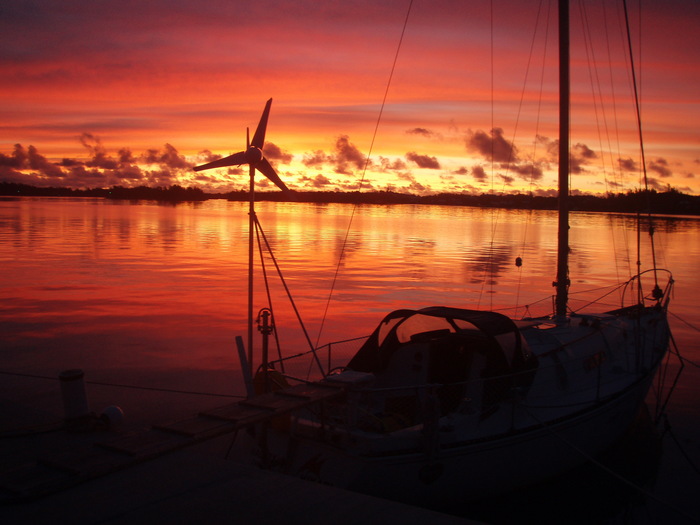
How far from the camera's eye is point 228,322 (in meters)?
24.1

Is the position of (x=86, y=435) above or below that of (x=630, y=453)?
above

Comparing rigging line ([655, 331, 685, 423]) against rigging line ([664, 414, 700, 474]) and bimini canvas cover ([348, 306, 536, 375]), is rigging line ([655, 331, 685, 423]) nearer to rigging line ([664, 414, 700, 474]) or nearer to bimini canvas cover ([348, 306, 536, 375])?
rigging line ([664, 414, 700, 474])

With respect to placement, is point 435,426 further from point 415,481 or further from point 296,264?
point 296,264

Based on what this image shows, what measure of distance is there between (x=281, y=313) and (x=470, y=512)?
16798 millimetres

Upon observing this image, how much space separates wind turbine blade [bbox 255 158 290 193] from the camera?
1423cm

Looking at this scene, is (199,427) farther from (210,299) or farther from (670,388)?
(210,299)

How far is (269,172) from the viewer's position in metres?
14.7

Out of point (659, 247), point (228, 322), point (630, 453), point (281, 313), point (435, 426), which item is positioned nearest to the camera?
point (435, 426)

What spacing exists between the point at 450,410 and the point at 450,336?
155 cm

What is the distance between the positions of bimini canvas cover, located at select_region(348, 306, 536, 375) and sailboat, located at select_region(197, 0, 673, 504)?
0.02 meters

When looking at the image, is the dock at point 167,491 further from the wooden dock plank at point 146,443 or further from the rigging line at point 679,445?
the rigging line at point 679,445

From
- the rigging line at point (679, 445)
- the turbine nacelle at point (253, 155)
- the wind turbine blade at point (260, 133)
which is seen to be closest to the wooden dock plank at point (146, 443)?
the turbine nacelle at point (253, 155)

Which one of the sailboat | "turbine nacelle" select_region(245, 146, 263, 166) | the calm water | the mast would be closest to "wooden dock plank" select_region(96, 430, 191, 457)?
the sailboat

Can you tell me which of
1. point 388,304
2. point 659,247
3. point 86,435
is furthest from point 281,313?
point 659,247
